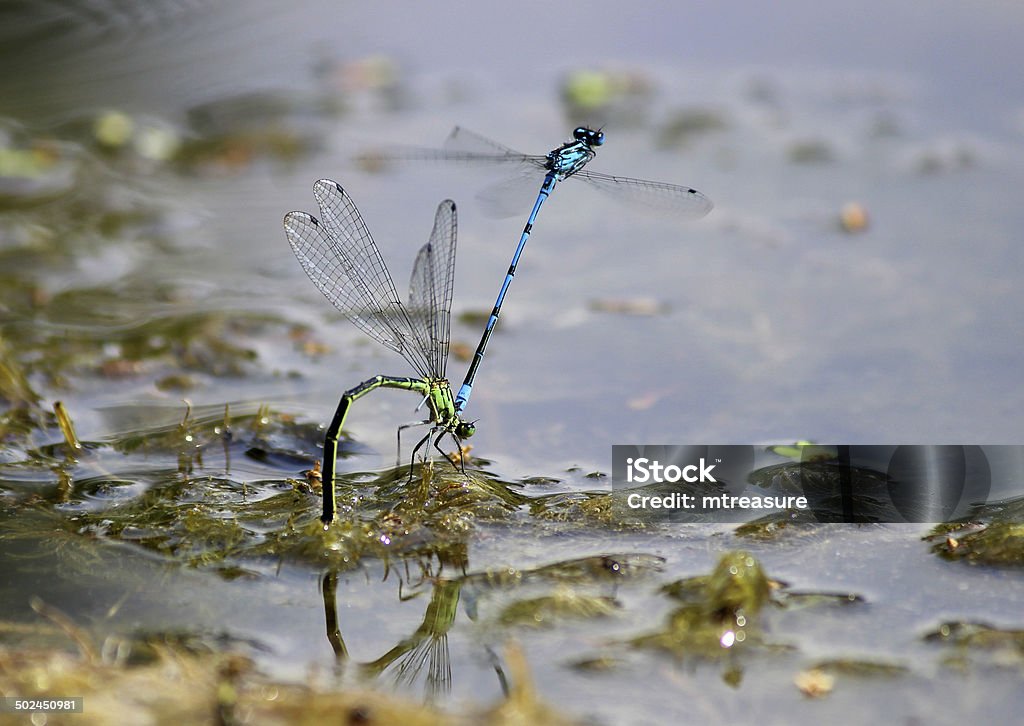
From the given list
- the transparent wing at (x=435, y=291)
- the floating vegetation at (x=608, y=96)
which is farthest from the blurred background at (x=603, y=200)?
the transparent wing at (x=435, y=291)

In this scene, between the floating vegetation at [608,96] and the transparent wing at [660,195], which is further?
the floating vegetation at [608,96]

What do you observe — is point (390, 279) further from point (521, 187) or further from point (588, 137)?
point (588, 137)

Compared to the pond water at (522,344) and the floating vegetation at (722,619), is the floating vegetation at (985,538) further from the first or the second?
the floating vegetation at (722,619)

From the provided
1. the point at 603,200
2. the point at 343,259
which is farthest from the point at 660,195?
the point at 603,200

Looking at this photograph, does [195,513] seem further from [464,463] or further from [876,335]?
[876,335]

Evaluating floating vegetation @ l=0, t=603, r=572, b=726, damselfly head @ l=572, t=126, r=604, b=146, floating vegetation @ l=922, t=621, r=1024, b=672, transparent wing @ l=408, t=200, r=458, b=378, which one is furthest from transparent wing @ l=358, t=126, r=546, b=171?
floating vegetation @ l=922, t=621, r=1024, b=672

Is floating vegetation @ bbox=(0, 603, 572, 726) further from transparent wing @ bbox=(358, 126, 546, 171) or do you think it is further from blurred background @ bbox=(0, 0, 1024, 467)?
transparent wing @ bbox=(358, 126, 546, 171)
